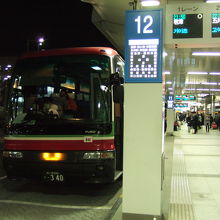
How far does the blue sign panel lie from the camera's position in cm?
512

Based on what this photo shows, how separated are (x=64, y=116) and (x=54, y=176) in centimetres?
125

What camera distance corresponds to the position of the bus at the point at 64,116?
22.6 feet

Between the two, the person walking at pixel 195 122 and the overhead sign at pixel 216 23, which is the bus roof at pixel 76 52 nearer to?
the overhead sign at pixel 216 23

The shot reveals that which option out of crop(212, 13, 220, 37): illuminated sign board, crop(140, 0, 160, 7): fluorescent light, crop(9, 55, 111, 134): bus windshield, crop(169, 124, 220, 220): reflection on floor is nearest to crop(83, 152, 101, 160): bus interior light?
crop(9, 55, 111, 134): bus windshield

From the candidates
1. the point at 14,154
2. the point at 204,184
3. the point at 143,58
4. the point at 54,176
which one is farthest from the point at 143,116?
the point at 204,184

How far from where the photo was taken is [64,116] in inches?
279

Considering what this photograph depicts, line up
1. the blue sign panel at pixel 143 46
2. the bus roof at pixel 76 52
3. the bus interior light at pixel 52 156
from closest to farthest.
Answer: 1. the blue sign panel at pixel 143 46
2. the bus interior light at pixel 52 156
3. the bus roof at pixel 76 52

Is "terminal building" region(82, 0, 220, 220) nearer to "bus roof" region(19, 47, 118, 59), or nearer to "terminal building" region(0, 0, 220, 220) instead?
"terminal building" region(0, 0, 220, 220)

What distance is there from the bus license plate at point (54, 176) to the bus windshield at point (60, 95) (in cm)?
86

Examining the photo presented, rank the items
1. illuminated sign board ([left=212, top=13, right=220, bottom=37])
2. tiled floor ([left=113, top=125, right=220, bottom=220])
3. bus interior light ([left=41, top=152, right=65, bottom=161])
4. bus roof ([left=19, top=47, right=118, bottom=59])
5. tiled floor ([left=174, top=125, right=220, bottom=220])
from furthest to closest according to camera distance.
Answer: bus roof ([left=19, top=47, right=118, bottom=59])
bus interior light ([left=41, top=152, right=65, bottom=161])
illuminated sign board ([left=212, top=13, right=220, bottom=37])
tiled floor ([left=174, top=125, right=220, bottom=220])
tiled floor ([left=113, top=125, right=220, bottom=220])

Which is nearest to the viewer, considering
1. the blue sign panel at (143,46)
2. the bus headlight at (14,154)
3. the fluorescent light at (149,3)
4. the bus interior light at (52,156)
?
the blue sign panel at (143,46)

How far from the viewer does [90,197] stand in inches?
294

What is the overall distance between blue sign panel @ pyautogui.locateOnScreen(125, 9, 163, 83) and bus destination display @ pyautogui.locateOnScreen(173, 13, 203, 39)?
144 cm

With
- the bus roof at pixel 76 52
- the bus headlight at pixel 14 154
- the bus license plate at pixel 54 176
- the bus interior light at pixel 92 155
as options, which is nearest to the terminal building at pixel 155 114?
the bus roof at pixel 76 52
